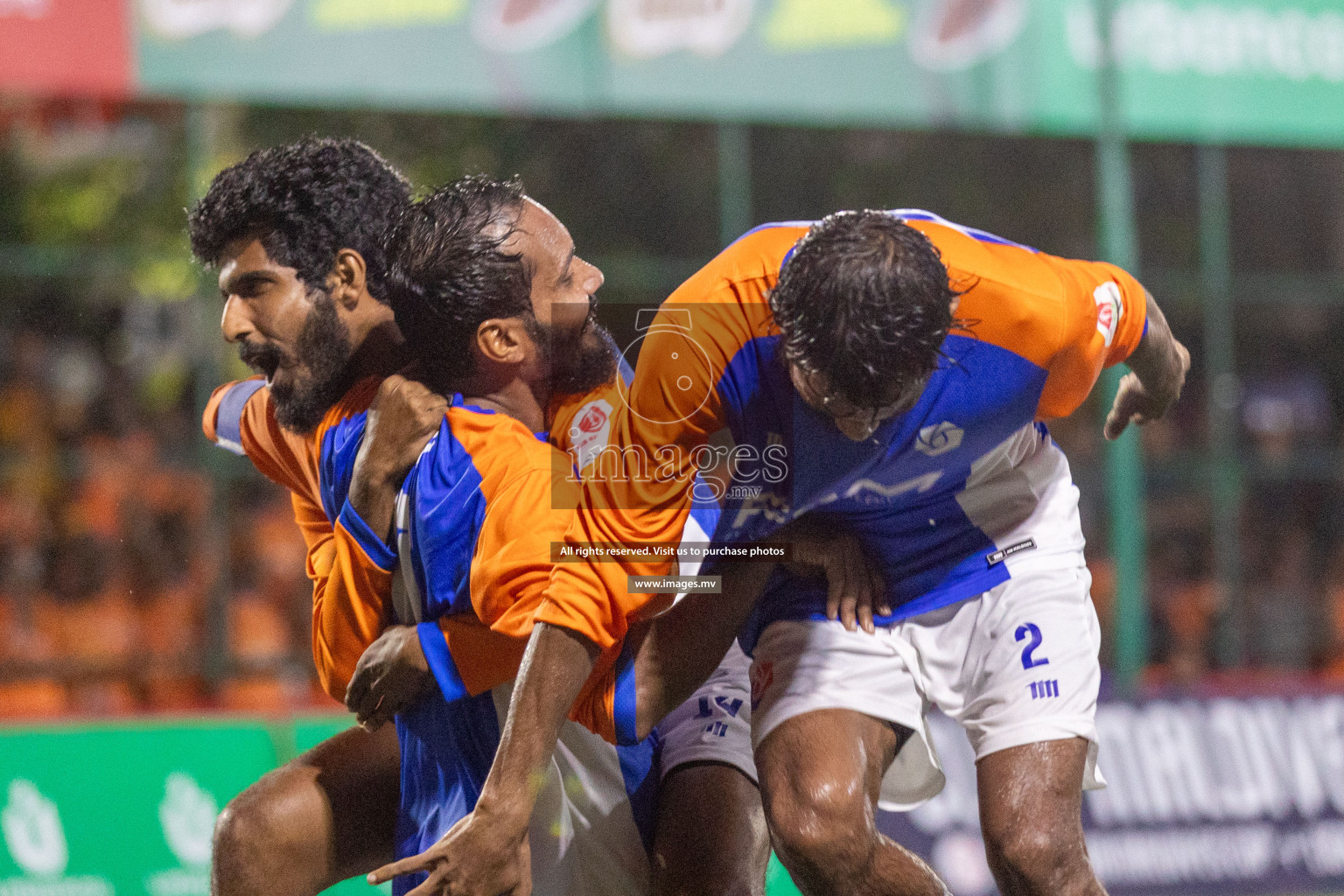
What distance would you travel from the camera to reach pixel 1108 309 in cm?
313

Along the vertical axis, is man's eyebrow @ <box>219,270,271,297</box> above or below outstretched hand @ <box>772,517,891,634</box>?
above

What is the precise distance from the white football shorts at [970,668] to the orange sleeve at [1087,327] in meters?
0.40

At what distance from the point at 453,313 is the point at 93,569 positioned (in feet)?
18.6

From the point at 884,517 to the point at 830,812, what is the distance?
60cm

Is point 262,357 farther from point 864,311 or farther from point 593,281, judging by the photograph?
point 864,311

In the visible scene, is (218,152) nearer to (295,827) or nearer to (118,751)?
(118,751)

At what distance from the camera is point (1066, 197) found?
1306cm

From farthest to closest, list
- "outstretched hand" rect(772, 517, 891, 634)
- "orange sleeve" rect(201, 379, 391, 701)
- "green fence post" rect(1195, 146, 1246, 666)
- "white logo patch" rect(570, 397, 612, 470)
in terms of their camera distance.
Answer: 1. "green fence post" rect(1195, 146, 1246, 666)
2. "outstretched hand" rect(772, 517, 891, 634)
3. "orange sleeve" rect(201, 379, 391, 701)
4. "white logo patch" rect(570, 397, 612, 470)

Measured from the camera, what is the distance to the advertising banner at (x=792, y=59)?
274 inches

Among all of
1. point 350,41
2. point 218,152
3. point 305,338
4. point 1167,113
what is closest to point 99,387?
point 218,152

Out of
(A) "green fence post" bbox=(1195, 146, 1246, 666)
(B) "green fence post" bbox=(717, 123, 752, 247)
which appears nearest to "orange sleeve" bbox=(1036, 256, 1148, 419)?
(B) "green fence post" bbox=(717, 123, 752, 247)

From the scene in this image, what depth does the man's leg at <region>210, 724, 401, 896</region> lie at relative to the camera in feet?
10.2

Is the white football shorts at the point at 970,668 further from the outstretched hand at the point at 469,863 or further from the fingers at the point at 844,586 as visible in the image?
the outstretched hand at the point at 469,863

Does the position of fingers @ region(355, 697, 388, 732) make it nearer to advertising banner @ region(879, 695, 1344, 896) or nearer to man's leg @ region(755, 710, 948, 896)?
man's leg @ region(755, 710, 948, 896)
